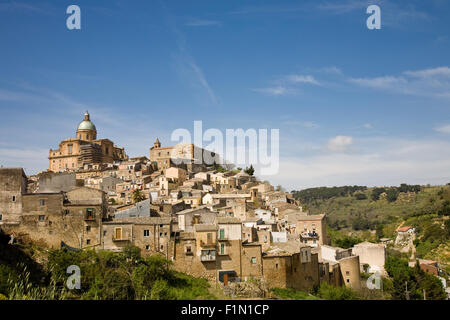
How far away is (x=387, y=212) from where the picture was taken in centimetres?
12550

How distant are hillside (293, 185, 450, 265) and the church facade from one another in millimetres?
39319

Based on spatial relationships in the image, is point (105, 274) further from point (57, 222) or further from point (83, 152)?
point (83, 152)

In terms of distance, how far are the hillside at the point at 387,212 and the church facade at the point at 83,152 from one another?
129 feet

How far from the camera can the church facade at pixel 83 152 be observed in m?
72.9

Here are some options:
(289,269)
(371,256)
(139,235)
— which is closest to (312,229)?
(371,256)

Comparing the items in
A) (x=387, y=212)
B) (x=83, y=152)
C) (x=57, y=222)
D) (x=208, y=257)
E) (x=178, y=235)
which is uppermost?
(x=83, y=152)

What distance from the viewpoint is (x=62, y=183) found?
3825 cm

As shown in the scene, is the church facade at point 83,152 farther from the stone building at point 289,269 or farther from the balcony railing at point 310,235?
the stone building at point 289,269

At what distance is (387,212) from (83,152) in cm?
8972

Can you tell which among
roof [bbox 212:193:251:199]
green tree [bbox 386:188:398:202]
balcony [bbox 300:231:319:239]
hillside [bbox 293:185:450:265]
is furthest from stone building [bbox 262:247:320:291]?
green tree [bbox 386:188:398:202]

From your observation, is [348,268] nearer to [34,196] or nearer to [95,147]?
[34,196]

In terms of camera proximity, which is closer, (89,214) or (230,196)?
(89,214)

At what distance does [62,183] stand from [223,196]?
21016mm
